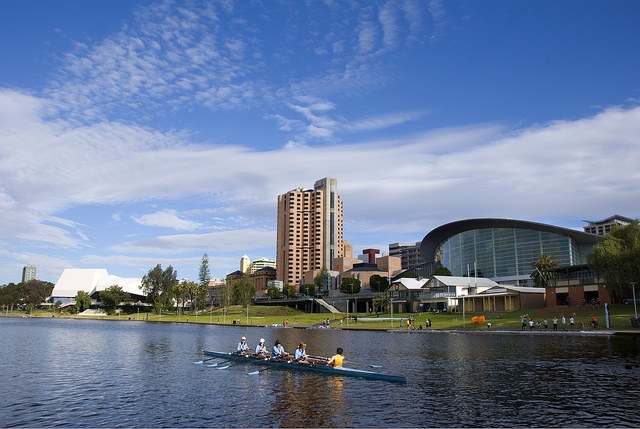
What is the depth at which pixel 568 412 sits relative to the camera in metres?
24.9

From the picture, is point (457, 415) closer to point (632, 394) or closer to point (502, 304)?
point (632, 394)

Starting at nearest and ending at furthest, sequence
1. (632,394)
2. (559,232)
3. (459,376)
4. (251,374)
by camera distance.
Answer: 1. (632,394)
2. (459,376)
3. (251,374)
4. (559,232)

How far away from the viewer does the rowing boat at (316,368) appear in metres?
34.1

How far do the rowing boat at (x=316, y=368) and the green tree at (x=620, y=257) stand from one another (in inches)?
2565

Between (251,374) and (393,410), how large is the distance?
51.7 feet

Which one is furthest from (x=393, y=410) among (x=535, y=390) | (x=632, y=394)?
(x=632, y=394)

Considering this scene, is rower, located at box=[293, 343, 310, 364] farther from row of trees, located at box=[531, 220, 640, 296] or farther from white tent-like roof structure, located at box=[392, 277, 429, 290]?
white tent-like roof structure, located at box=[392, 277, 429, 290]

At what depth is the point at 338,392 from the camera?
102 ft

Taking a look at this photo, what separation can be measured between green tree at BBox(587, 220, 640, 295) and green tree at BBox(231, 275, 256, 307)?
113046mm

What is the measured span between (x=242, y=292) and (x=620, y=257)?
397 ft

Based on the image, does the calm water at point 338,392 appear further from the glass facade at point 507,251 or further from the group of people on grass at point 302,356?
the glass facade at point 507,251

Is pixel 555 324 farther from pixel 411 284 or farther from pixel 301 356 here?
pixel 411 284

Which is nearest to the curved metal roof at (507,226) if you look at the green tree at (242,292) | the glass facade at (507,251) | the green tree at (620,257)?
the glass facade at (507,251)

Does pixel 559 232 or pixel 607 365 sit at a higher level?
pixel 559 232
